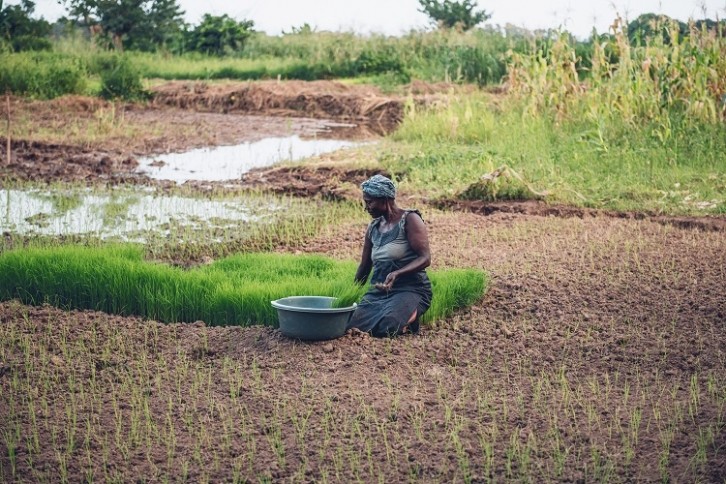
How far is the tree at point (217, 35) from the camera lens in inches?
1224

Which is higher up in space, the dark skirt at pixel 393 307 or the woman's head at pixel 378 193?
the woman's head at pixel 378 193

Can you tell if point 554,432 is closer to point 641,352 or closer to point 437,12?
point 641,352

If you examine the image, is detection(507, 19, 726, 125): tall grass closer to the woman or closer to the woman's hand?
the woman

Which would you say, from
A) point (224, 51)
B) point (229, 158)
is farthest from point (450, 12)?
point (229, 158)

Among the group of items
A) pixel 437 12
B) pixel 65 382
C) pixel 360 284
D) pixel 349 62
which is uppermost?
pixel 437 12

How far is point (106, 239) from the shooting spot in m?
8.70

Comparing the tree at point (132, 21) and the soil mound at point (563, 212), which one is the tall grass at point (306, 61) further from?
the soil mound at point (563, 212)

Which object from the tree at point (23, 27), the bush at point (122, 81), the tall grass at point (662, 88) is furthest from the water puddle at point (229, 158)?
the tree at point (23, 27)

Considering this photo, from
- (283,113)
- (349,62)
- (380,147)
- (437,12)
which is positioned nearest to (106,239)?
(380,147)

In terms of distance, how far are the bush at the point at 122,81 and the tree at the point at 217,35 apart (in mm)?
9191

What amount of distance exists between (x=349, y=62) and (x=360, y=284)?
71.4ft

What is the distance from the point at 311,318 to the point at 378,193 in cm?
88

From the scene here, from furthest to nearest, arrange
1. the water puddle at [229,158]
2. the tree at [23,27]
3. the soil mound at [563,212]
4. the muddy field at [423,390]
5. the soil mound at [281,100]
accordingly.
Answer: the tree at [23,27]
the soil mound at [281,100]
the water puddle at [229,158]
the soil mound at [563,212]
the muddy field at [423,390]

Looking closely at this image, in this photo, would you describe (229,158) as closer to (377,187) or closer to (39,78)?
(39,78)
